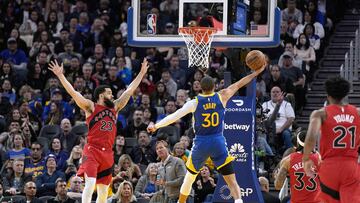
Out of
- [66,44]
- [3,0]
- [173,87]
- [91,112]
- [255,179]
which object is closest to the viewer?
[91,112]

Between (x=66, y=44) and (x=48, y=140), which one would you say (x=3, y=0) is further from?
(x=48, y=140)

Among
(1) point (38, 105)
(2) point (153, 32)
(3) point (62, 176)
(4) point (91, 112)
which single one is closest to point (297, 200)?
(4) point (91, 112)

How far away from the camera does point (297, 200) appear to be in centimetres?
1502

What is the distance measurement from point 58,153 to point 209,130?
7072 mm

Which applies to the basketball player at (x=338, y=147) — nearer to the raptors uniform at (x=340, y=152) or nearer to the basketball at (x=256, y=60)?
the raptors uniform at (x=340, y=152)

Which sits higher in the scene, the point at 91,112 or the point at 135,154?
the point at 91,112

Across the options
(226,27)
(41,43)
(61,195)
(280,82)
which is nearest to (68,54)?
(41,43)

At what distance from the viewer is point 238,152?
18.2m

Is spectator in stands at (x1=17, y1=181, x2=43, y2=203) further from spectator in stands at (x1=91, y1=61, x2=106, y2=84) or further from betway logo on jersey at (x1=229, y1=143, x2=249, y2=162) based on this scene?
spectator in stands at (x1=91, y1=61, x2=106, y2=84)

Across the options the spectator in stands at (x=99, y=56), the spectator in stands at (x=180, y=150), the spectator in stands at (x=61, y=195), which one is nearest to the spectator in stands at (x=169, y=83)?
the spectator in stands at (x=99, y=56)

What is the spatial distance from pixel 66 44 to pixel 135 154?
16.9 feet

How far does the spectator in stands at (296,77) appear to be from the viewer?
75.8 ft

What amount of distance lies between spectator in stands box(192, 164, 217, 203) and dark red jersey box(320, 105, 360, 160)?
22.8 ft

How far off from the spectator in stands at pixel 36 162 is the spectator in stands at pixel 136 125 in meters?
2.03
